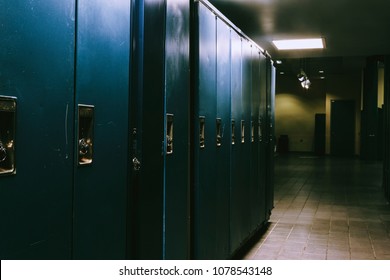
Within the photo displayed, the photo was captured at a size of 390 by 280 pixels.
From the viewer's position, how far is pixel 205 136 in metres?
3.20

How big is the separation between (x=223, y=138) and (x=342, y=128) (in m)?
17.6

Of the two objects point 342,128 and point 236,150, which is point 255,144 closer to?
point 236,150

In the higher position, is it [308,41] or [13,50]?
[308,41]

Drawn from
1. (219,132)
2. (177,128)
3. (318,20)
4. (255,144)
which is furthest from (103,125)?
(318,20)

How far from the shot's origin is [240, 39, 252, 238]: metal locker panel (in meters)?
4.32

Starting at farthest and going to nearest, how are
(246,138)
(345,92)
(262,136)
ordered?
(345,92)
(262,136)
(246,138)

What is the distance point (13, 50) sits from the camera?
1.36 metres

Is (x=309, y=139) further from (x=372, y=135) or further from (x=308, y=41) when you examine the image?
(x=308, y=41)

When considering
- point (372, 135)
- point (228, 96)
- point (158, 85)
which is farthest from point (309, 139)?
point (158, 85)

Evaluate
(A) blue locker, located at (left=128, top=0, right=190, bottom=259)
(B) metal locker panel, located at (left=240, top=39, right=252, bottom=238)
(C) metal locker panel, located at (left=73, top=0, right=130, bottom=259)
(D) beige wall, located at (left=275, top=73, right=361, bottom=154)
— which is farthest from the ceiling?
(D) beige wall, located at (left=275, top=73, right=361, bottom=154)

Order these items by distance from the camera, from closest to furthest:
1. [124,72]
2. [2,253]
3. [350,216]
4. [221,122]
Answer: [2,253]
[124,72]
[221,122]
[350,216]

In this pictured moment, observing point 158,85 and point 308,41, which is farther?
point 308,41

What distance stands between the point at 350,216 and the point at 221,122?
3917 millimetres

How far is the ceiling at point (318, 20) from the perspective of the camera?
580 centimetres
